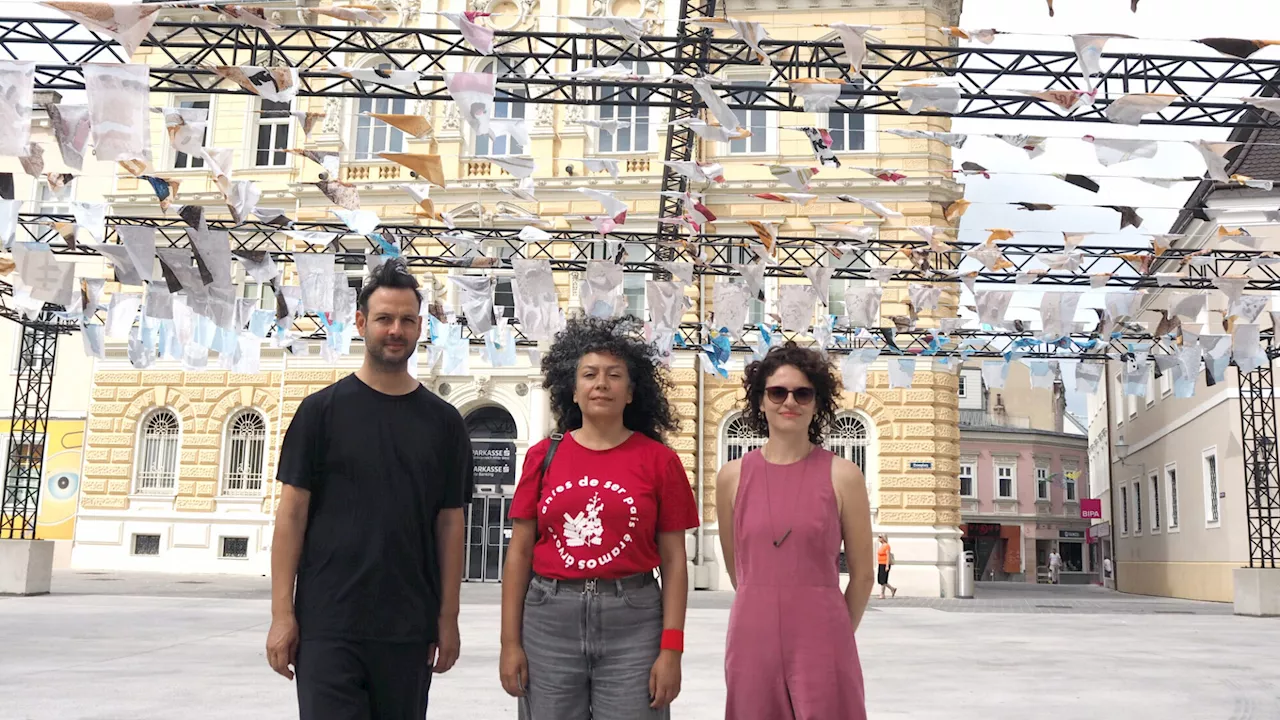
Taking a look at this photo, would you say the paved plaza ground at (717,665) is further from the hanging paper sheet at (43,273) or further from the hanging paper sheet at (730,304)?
the hanging paper sheet at (730,304)

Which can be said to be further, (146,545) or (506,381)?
(146,545)

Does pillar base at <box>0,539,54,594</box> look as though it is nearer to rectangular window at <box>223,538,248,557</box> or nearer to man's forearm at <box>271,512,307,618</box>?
rectangular window at <box>223,538,248,557</box>

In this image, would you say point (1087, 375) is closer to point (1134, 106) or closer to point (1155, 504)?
point (1134, 106)

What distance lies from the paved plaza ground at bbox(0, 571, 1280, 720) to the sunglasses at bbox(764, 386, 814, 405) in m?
3.73

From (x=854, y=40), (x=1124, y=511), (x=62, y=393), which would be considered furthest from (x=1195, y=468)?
(x=62, y=393)

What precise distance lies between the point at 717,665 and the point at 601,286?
268 inches

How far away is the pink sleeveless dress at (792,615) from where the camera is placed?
3707 mm

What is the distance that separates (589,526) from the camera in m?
3.63

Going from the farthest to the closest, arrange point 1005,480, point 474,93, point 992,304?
point 1005,480, point 992,304, point 474,93

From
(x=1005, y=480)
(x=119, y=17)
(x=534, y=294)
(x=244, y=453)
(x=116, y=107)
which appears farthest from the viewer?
(x=1005, y=480)

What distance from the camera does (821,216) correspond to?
2386 centimetres

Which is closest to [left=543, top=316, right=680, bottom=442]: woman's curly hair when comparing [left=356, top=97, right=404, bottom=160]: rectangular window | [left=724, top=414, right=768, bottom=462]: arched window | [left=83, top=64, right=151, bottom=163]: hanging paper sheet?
[left=83, top=64, right=151, bottom=163]: hanging paper sheet

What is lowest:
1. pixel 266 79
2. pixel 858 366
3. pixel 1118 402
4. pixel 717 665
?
pixel 717 665

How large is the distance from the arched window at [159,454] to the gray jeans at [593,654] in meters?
24.1
